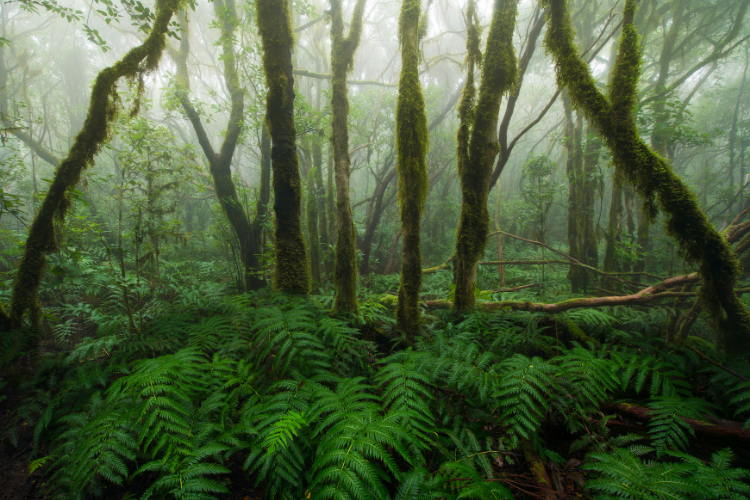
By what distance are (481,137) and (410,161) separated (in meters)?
1.08

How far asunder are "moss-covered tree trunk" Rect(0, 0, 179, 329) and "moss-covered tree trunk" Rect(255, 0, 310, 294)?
6.46ft

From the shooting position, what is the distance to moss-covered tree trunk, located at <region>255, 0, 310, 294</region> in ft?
13.1

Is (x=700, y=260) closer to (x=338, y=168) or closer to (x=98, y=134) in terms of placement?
(x=338, y=168)

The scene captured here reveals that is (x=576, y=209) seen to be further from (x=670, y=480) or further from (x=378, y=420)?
(x=378, y=420)

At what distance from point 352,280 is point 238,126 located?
5984 mm

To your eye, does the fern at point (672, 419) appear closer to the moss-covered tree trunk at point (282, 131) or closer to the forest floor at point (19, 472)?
the moss-covered tree trunk at point (282, 131)

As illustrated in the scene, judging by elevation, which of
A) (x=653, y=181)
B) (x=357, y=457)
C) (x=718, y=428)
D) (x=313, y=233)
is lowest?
(x=718, y=428)

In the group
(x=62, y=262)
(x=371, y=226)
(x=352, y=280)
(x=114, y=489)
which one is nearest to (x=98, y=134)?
(x=62, y=262)

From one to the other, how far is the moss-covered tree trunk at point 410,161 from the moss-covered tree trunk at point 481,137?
652 mm

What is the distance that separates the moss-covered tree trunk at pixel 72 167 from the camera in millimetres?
3965

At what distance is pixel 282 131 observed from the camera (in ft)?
13.2

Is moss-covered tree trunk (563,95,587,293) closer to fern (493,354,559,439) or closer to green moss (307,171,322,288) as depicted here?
fern (493,354,559,439)

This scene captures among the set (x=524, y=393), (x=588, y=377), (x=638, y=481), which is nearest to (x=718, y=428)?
(x=588, y=377)

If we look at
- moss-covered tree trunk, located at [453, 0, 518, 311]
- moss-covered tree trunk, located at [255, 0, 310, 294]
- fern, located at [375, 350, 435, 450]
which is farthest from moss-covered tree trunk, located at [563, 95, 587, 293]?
moss-covered tree trunk, located at [255, 0, 310, 294]
